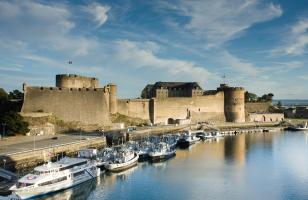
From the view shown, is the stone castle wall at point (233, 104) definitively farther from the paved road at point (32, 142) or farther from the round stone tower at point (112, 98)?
the paved road at point (32, 142)

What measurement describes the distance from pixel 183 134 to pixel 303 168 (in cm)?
1340

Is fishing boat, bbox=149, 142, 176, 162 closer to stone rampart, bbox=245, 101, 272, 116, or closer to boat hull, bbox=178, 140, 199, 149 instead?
boat hull, bbox=178, 140, 199, 149

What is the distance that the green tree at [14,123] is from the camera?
2555 centimetres

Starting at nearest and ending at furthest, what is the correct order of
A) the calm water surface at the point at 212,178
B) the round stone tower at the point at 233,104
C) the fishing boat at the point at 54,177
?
the fishing boat at the point at 54,177 < the calm water surface at the point at 212,178 < the round stone tower at the point at 233,104

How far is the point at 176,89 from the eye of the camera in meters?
53.3

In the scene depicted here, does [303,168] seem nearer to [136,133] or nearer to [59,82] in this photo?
[136,133]

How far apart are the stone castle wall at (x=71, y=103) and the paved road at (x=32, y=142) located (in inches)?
149

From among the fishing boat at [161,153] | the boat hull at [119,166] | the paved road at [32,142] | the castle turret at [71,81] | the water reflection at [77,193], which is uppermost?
the castle turret at [71,81]

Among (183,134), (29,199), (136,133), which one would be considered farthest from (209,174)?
(183,134)

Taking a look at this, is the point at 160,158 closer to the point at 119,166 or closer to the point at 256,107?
the point at 119,166

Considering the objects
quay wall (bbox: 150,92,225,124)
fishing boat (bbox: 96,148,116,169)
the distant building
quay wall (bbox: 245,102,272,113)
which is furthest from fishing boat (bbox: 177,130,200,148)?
quay wall (bbox: 245,102,272,113)

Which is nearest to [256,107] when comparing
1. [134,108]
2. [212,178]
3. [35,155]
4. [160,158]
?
[134,108]

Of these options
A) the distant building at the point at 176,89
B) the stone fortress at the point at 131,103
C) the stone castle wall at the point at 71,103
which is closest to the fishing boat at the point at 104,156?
the stone castle wall at the point at 71,103

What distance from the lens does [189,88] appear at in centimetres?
5259
